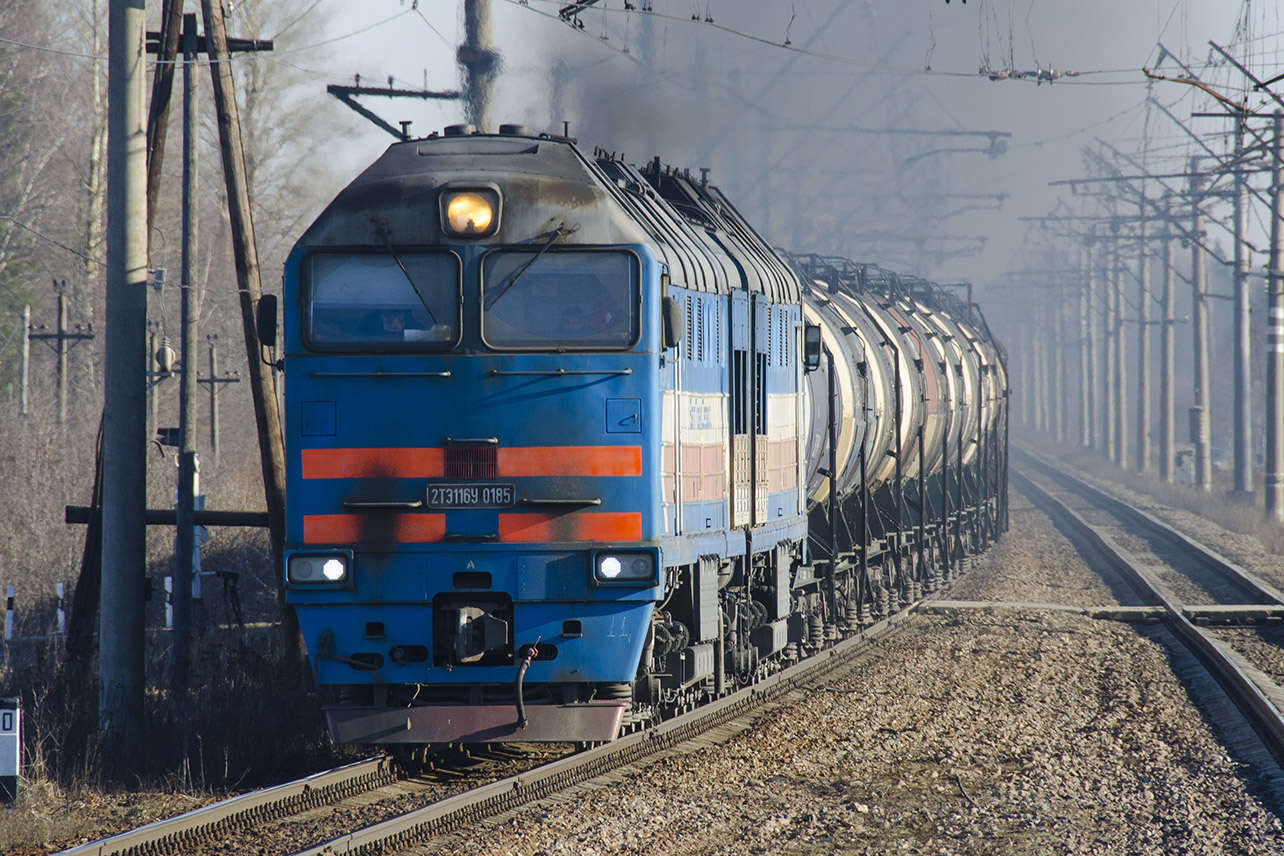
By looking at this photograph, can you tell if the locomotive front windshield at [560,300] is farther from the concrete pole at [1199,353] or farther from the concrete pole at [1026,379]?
the concrete pole at [1026,379]

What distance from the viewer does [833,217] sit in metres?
53.2

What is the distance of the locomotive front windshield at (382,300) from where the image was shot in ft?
26.5

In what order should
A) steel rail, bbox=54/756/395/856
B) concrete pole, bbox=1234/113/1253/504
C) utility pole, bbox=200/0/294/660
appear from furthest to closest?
concrete pole, bbox=1234/113/1253/504
utility pole, bbox=200/0/294/660
steel rail, bbox=54/756/395/856

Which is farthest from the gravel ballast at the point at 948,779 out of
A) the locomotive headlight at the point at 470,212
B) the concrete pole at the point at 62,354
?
the concrete pole at the point at 62,354

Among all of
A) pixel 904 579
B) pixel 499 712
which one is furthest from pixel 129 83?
pixel 904 579

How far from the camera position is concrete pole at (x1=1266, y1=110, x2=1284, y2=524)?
30.0 m

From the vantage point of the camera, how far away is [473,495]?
313 inches

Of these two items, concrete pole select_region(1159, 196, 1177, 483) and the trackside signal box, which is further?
concrete pole select_region(1159, 196, 1177, 483)

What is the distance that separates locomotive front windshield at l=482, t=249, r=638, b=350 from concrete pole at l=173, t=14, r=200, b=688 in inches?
199

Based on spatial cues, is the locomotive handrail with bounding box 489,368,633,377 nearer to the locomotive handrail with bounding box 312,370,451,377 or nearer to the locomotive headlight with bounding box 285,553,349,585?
the locomotive handrail with bounding box 312,370,451,377

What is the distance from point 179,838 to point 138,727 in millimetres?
3022

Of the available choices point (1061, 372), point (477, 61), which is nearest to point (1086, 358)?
point (1061, 372)

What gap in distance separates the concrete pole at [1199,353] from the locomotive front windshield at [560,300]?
32052 millimetres

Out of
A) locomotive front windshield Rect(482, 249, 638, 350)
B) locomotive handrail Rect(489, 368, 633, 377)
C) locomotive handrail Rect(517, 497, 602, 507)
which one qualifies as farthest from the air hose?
locomotive front windshield Rect(482, 249, 638, 350)
